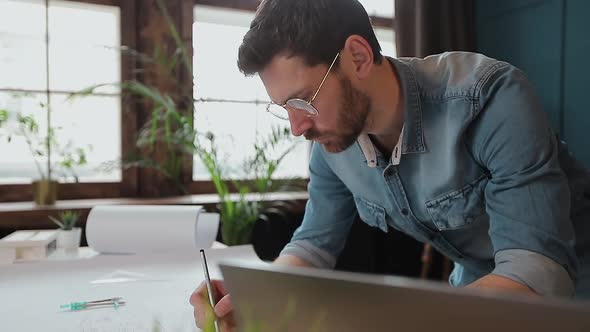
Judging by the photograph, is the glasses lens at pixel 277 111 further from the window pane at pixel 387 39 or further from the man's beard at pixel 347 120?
the window pane at pixel 387 39

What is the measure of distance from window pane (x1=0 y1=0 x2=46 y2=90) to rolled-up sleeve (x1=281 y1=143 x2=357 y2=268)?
1479 mm

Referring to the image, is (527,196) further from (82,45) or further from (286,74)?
(82,45)

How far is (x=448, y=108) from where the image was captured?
92cm

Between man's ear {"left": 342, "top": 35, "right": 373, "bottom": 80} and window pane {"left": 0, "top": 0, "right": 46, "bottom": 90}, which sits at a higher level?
window pane {"left": 0, "top": 0, "right": 46, "bottom": 90}

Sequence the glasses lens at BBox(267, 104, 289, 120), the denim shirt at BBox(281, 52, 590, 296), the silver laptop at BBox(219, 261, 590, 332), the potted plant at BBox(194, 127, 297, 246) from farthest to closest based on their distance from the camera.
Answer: the potted plant at BBox(194, 127, 297, 246)
the glasses lens at BBox(267, 104, 289, 120)
the denim shirt at BBox(281, 52, 590, 296)
the silver laptop at BBox(219, 261, 590, 332)

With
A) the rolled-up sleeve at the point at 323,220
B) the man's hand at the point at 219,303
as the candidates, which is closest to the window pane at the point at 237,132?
the rolled-up sleeve at the point at 323,220

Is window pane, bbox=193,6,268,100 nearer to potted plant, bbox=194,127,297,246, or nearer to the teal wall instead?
potted plant, bbox=194,127,297,246

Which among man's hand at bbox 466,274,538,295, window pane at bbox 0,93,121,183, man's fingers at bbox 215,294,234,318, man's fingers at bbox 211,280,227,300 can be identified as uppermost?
window pane at bbox 0,93,121,183

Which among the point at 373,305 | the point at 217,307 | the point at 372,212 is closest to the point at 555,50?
the point at 372,212

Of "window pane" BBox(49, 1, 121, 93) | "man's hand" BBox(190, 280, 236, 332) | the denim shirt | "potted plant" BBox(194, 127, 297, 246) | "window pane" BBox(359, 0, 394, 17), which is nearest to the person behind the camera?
"man's hand" BBox(190, 280, 236, 332)

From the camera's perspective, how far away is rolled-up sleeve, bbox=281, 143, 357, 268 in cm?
109

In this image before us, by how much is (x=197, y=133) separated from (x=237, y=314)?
5.19 feet

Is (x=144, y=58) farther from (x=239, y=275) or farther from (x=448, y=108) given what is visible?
(x=239, y=275)

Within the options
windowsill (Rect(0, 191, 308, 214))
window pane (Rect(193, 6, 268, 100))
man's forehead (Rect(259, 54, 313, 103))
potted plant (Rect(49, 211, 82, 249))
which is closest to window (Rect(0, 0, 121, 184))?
windowsill (Rect(0, 191, 308, 214))
